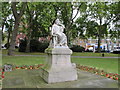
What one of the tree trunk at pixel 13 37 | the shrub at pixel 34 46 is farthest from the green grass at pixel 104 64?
the shrub at pixel 34 46

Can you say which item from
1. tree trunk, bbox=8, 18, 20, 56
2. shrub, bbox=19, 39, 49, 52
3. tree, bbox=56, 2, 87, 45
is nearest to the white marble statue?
tree trunk, bbox=8, 18, 20, 56

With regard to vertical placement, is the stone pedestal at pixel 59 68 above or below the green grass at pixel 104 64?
above

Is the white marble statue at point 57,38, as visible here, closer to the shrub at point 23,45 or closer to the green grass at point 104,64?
the green grass at point 104,64

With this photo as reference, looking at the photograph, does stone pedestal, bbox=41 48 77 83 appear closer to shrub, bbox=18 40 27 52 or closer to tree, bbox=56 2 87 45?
tree, bbox=56 2 87 45

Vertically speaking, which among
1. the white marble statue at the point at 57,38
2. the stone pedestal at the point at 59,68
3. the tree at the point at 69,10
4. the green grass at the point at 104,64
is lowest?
the green grass at the point at 104,64

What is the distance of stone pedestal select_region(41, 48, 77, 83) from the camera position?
5.92 m

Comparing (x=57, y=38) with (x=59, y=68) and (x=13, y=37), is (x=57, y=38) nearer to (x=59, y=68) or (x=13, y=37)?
(x=59, y=68)

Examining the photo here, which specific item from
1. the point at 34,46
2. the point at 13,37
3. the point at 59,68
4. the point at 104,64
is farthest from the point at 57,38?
the point at 34,46

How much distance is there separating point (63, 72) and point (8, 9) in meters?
24.1

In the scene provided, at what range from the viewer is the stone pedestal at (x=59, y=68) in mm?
5918

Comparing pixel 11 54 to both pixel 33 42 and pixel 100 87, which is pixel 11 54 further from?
pixel 100 87

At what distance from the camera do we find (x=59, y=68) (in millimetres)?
6105

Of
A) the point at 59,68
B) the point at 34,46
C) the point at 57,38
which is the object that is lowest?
the point at 59,68

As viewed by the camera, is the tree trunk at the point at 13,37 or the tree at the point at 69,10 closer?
the tree trunk at the point at 13,37
